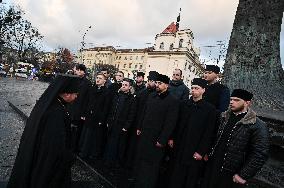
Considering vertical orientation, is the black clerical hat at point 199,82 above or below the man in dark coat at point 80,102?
above

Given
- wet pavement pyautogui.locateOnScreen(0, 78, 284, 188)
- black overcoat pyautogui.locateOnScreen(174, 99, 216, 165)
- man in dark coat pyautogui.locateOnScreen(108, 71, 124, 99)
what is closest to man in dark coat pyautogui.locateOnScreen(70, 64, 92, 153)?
man in dark coat pyautogui.locateOnScreen(108, 71, 124, 99)

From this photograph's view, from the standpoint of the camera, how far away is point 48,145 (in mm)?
3404

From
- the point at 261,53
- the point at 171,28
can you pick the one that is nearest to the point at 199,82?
the point at 261,53

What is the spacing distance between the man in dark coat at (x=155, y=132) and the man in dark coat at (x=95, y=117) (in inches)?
86.4

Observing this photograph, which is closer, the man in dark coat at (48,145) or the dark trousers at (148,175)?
the man in dark coat at (48,145)

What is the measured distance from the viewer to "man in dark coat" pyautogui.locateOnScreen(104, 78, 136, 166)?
25.3 ft

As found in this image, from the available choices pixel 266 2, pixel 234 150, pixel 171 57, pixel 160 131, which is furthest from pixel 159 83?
pixel 171 57

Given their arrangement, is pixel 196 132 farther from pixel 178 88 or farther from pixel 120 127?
pixel 120 127

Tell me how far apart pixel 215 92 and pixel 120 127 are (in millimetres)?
2544

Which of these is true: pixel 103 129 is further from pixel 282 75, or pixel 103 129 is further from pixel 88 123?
pixel 282 75

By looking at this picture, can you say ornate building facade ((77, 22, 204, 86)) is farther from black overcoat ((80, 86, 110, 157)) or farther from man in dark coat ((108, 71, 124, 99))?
black overcoat ((80, 86, 110, 157))

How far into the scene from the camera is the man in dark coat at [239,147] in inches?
167

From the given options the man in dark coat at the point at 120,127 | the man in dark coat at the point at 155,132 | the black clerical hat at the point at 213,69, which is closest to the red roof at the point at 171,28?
the man in dark coat at the point at 120,127

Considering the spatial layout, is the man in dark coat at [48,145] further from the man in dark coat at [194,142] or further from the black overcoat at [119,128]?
the black overcoat at [119,128]
